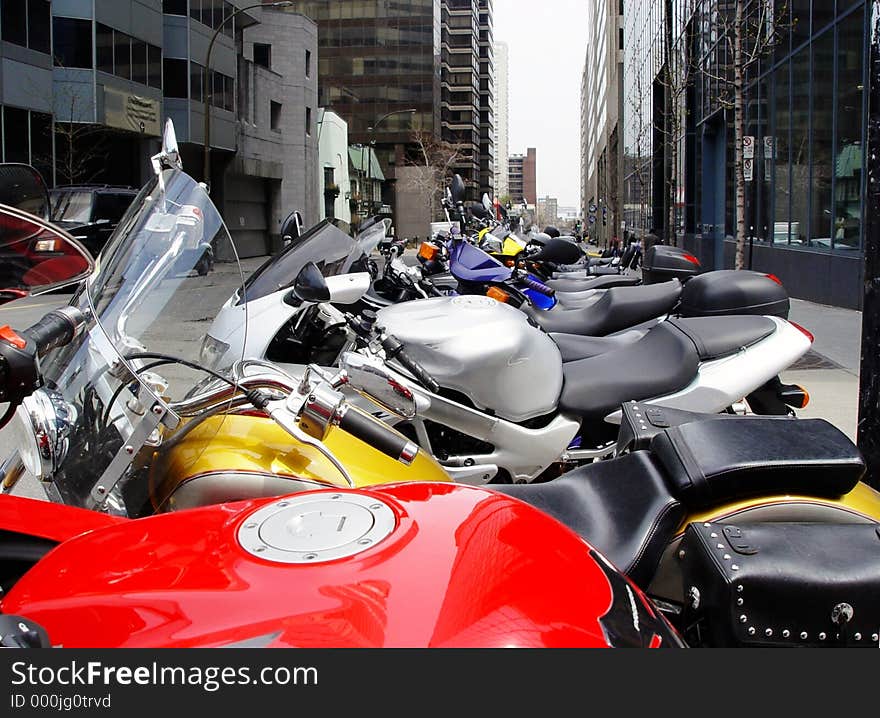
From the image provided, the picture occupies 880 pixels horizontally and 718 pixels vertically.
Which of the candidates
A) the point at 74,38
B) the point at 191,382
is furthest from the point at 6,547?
the point at 74,38

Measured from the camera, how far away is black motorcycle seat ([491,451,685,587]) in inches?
74.6

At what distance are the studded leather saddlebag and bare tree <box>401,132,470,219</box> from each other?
3108 inches

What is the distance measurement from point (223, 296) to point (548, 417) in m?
1.79

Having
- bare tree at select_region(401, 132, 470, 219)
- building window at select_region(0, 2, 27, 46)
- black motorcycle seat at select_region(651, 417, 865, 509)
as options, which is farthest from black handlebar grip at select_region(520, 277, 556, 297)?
bare tree at select_region(401, 132, 470, 219)

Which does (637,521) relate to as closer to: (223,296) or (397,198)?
(223,296)

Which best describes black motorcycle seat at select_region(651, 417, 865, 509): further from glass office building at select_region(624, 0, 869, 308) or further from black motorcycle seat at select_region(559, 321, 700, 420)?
glass office building at select_region(624, 0, 869, 308)

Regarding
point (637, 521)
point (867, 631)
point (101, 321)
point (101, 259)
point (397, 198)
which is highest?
point (397, 198)

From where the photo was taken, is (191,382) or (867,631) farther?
(191,382)

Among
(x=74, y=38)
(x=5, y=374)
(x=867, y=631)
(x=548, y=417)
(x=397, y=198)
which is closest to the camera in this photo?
(x=5, y=374)

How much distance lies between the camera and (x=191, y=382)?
2275 millimetres

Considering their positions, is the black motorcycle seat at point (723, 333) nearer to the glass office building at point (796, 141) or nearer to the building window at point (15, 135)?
the glass office building at point (796, 141)

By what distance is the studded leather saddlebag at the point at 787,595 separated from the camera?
170 centimetres

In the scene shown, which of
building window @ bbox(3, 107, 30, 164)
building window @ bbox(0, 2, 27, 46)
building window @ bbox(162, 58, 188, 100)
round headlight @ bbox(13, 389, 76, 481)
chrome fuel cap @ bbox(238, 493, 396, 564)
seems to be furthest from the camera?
building window @ bbox(162, 58, 188, 100)

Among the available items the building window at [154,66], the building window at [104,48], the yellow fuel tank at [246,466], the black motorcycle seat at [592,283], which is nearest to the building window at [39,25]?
the building window at [104,48]
